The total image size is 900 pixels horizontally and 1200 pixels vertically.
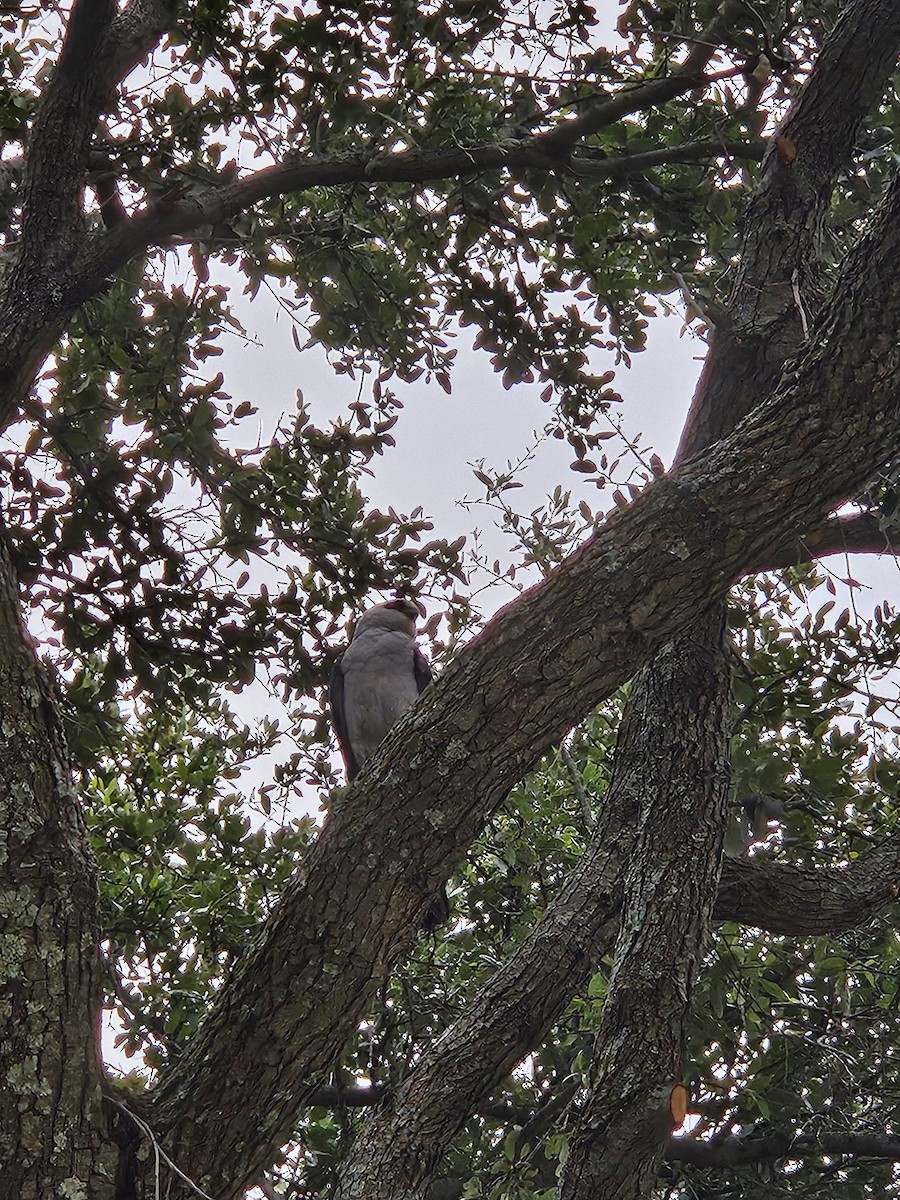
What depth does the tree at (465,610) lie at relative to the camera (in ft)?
7.76

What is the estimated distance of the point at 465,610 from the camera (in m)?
4.28

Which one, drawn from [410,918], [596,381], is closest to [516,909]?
[596,381]

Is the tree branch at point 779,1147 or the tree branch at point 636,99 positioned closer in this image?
the tree branch at point 636,99

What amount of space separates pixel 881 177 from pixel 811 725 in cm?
209

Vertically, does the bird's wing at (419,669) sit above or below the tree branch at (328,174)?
above

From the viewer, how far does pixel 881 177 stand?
435 centimetres

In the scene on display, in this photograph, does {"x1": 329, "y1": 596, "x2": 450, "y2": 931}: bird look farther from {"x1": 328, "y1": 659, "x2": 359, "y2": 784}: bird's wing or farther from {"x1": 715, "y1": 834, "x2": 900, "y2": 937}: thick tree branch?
{"x1": 715, "y1": 834, "x2": 900, "y2": 937}: thick tree branch

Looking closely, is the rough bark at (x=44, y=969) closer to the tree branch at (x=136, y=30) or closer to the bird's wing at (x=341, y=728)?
the tree branch at (x=136, y=30)

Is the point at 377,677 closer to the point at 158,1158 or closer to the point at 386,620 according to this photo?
the point at 386,620

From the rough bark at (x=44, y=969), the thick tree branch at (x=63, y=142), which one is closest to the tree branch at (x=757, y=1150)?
the rough bark at (x=44, y=969)

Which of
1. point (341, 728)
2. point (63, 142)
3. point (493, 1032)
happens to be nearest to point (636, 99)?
point (63, 142)

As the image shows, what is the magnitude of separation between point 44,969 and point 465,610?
2.35 meters

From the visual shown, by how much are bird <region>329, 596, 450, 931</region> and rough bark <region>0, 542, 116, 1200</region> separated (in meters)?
3.31

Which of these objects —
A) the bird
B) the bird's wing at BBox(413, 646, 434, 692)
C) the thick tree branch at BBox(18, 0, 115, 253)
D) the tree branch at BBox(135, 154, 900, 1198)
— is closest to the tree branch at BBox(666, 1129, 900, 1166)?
the bird
